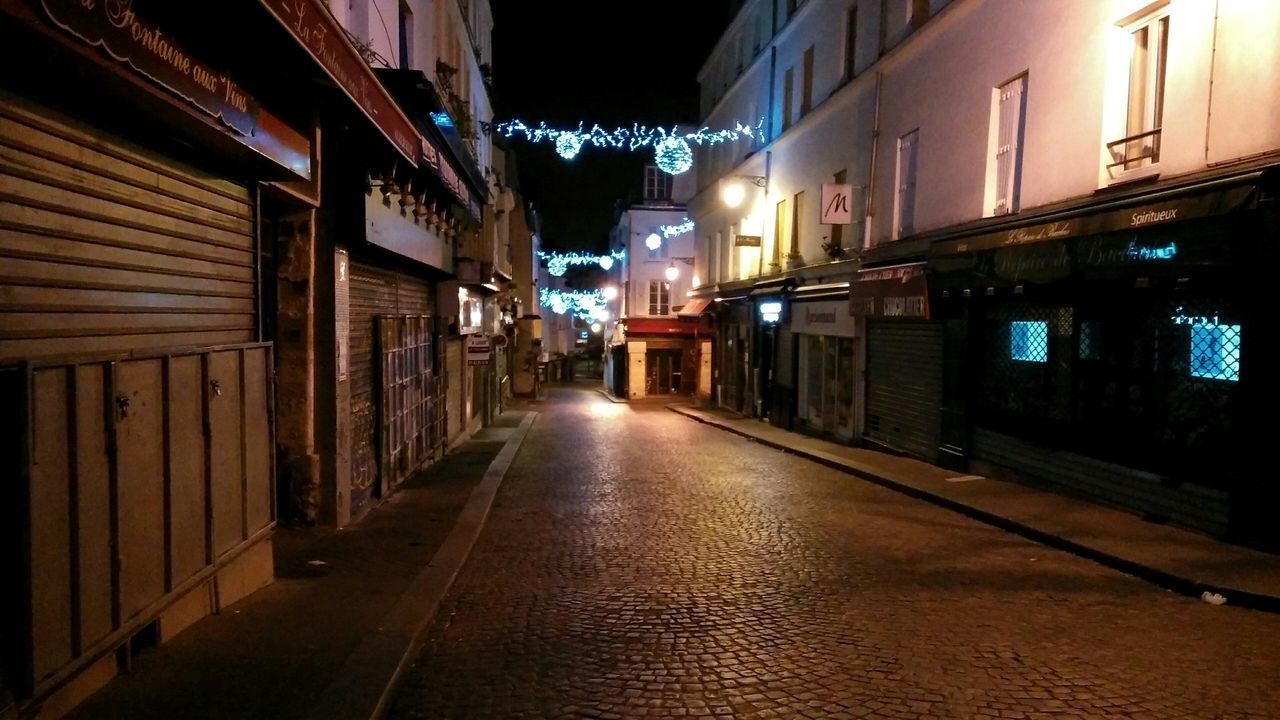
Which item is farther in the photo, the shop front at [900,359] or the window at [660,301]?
the window at [660,301]

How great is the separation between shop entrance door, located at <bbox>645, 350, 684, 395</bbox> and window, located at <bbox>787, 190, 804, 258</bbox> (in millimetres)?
18509

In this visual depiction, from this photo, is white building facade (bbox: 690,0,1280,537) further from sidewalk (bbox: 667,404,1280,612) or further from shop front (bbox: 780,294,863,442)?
sidewalk (bbox: 667,404,1280,612)

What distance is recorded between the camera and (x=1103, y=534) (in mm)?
8508

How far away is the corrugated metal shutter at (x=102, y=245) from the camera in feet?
12.3

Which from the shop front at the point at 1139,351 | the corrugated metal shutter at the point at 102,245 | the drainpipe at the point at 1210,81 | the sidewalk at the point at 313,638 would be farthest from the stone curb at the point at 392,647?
the drainpipe at the point at 1210,81

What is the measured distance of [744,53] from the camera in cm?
2689

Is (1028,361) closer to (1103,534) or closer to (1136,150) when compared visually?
(1136,150)

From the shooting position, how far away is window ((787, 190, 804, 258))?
67.9 ft

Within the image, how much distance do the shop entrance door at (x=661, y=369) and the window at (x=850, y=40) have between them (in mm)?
22419

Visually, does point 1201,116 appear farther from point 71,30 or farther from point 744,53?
point 744,53

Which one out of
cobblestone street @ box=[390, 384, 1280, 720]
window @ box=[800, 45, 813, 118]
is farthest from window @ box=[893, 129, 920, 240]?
cobblestone street @ box=[390, 384, 1280, 720]

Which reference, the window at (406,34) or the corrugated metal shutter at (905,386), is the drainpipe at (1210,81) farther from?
the window at (406,34)

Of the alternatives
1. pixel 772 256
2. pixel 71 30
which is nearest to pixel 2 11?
pixel 71 30

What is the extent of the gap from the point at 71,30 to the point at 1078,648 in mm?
6653
